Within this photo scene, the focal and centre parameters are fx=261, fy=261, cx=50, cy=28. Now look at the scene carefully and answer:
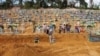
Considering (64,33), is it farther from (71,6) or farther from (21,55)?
(21,55)

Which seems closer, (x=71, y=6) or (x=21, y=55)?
(x=21, y=55)

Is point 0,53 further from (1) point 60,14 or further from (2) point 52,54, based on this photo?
(1) point 60,14

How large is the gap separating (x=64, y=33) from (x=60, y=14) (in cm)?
64

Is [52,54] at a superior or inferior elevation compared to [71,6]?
inferior

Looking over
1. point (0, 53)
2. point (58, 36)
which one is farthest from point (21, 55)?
point (58, 36)

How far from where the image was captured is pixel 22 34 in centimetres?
845

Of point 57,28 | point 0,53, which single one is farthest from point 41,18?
point 0,53

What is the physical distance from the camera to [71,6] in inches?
346

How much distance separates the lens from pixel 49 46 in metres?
8.34

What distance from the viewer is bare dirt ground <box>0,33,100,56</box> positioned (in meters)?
8.26

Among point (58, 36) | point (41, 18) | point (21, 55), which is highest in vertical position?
point (41, 18)

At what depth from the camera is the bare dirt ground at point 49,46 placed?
325 inches

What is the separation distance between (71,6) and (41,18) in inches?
44.0

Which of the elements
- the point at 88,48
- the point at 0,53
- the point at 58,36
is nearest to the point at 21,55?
the point at 0,53
